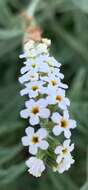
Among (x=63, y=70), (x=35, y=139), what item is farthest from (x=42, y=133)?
(x=63, y=70)

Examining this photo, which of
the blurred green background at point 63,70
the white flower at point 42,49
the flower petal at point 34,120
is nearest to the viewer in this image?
the flower petal at point 34,120

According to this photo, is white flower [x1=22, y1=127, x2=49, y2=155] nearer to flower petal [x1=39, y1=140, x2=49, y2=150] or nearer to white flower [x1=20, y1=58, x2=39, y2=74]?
flower petal [x1=39, y1=140, x2=49, y2=150]

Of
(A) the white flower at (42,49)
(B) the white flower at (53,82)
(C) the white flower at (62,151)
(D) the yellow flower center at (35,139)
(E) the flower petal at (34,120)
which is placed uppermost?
(A) the white flower at (42,49)

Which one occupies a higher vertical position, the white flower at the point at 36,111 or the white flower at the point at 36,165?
the white flower at the point at 36,111

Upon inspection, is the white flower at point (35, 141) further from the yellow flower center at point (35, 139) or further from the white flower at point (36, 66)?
the white flower at point (36, 66)

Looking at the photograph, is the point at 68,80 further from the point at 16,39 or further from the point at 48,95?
the point at 48,95

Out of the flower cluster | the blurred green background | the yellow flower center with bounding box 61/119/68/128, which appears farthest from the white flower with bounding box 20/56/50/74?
the blurred green background

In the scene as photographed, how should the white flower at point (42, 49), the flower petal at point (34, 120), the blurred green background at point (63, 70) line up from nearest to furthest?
the flower petal at point (34, 120), the white flower at point (42, 49), the blurred green background at point (63, 70)

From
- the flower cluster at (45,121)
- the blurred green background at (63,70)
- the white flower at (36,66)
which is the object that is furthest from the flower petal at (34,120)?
the blurred green background at (63,70)
